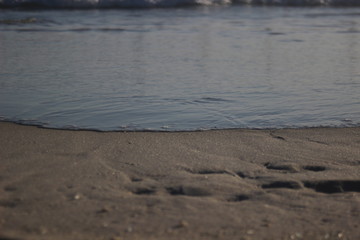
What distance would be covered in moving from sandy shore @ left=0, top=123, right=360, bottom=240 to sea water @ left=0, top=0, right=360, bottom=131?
1.28ft

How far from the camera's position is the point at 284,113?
13.1 ft

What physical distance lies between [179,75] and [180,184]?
2865mm

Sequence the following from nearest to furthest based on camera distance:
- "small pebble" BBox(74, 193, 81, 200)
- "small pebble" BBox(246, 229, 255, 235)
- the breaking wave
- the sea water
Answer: "small pebble" BBox(246, 229, 255, 235) < "small pebble" BBox(74, 193, 81, 200) < the sea water < the breaking wave

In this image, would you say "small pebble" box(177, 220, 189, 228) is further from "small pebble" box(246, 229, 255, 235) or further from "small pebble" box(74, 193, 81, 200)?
"small pebble" box(74, 193, 81, 200)

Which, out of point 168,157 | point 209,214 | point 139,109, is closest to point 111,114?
point 139,109

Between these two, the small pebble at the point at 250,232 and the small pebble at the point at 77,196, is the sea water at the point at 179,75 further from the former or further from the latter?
the small pebble at the point at 250,232

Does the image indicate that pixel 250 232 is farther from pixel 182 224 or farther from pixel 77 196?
pixel 77 196

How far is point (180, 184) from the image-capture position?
2.51 meters

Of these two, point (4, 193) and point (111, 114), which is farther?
point (111, 114)

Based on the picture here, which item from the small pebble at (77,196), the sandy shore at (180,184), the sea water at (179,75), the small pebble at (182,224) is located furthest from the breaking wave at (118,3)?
the small pebble at (182,224)

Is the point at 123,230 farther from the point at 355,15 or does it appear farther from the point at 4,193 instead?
the point at 355,15

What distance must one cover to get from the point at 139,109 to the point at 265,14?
9.21 metres

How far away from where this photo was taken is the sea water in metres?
3.90

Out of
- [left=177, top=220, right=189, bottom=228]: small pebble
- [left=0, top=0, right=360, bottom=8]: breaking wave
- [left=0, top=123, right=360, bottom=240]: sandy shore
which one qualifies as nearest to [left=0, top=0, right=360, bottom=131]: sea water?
[left=0, top=123, right=360, bottom=240]: sandy shore
